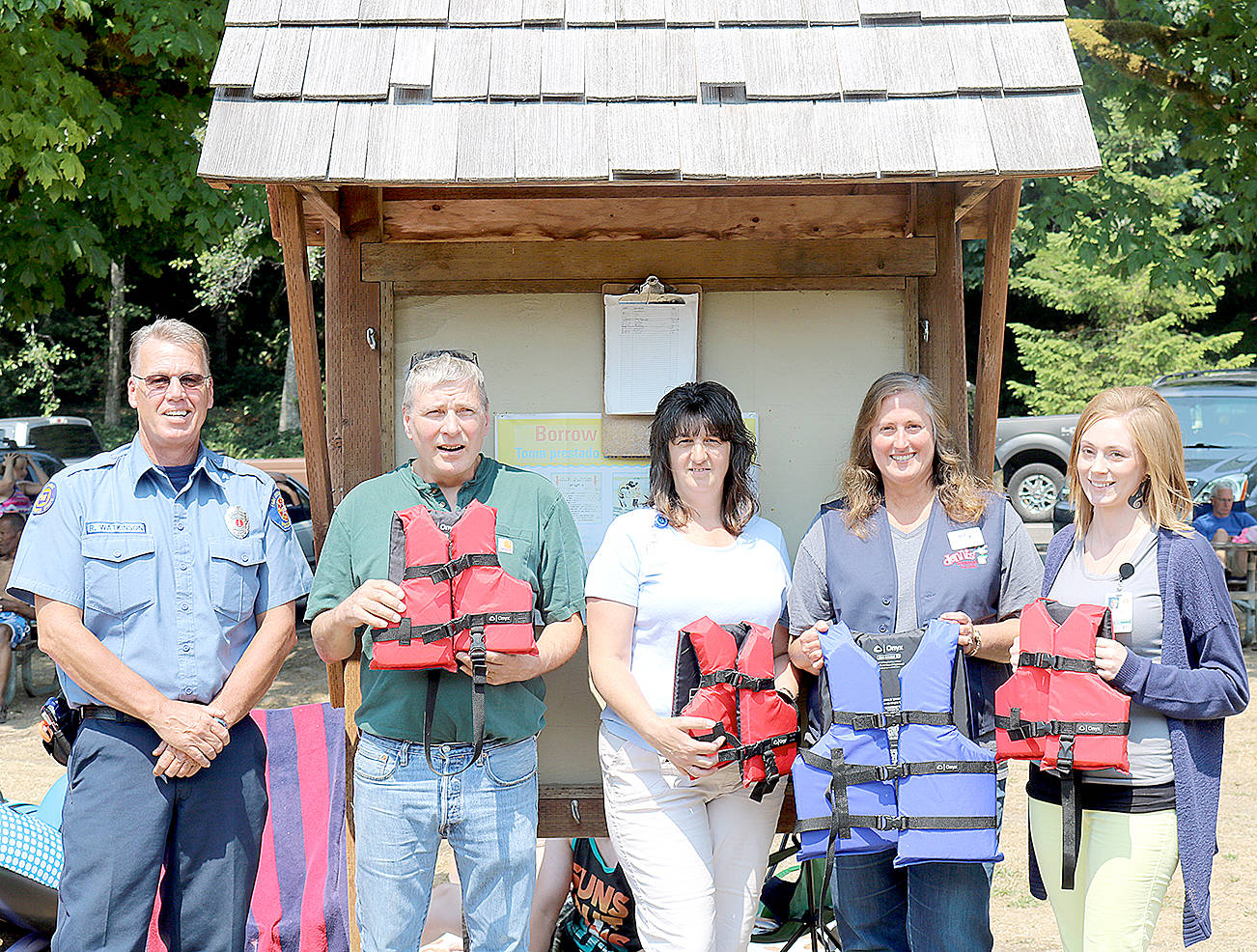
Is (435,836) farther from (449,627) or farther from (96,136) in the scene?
(96,136)

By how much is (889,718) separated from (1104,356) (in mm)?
19687

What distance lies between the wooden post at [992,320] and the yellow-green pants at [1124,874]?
121cm

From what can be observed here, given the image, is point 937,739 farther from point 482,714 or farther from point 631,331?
point 631,331

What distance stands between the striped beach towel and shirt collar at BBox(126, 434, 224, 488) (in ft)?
3.77

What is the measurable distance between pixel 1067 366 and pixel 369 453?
63.4 feet

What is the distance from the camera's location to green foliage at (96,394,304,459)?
76.5 ft

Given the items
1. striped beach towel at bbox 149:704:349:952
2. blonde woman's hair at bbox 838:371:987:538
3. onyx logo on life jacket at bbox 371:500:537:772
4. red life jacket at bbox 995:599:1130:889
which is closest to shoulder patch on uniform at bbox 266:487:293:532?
onyx logo on life jacket at bbox 371:500:537:772

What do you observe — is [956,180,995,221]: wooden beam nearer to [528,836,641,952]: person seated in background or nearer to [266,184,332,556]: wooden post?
[266,184,332,556]: wooden post

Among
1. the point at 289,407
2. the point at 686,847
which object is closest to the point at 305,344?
the point at 686,847

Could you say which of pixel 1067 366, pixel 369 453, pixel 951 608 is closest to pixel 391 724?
pixel 369 453

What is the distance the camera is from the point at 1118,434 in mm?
2850

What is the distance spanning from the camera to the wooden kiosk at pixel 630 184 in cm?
330

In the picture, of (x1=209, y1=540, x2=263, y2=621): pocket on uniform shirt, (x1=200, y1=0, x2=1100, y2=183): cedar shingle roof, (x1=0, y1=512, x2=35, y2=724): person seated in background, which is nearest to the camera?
(x1=209, y1=540, x2=263, y2=621): pocket on uniform shirt

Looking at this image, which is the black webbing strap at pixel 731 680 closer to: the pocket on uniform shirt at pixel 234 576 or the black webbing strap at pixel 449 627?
the black webbing strap at pixel 449 627
